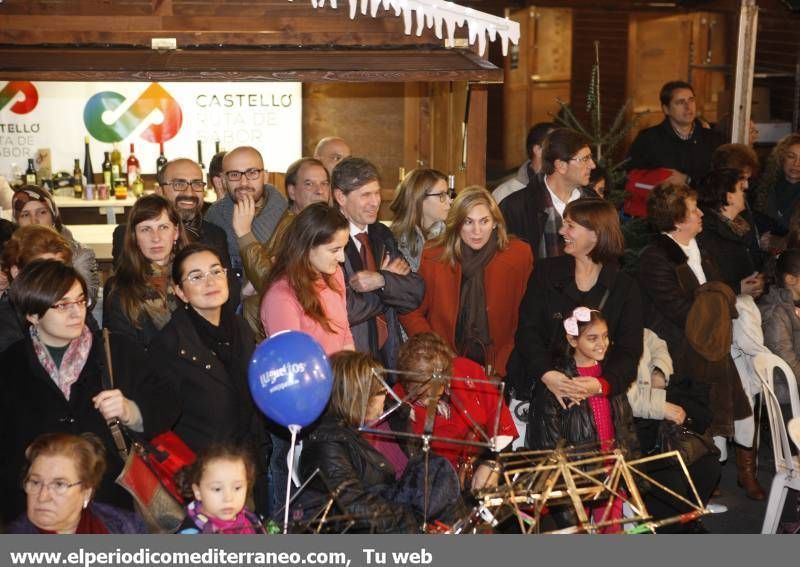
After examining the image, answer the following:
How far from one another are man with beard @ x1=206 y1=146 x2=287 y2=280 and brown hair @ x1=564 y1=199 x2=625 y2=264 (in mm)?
1808

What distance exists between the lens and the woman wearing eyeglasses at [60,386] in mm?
4633

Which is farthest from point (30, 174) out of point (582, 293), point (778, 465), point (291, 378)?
point (778, 465)

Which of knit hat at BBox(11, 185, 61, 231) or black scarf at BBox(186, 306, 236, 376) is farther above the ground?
knit hat at BBox(11, 185, 61, 231)

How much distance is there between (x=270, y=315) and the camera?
18.4 ft

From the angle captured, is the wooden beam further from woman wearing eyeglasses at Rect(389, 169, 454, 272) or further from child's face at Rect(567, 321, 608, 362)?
child's face at Rect(567, 321, 608, 362)

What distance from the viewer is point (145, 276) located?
5.72 meters

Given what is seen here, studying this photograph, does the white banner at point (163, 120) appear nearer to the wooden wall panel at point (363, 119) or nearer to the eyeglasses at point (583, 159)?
the wooden wall panel at point (363, 119)

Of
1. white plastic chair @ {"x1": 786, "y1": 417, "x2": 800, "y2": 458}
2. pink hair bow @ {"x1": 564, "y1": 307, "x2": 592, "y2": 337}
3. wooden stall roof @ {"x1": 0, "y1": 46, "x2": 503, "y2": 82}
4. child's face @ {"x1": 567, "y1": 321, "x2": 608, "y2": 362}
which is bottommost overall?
white plastic chair @ {"x1": 786, "y1": 417, "x2": 800, "y2": 458}

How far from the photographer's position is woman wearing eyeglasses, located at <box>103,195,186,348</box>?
18.3ft

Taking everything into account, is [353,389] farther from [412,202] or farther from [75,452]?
[412,202]

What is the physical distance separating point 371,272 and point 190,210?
1172 mm

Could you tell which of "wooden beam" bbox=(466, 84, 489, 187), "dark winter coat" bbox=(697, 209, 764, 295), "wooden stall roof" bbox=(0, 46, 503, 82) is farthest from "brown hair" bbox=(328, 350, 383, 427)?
"dark winter coat" bbox=(697, 209, 764, 295)
